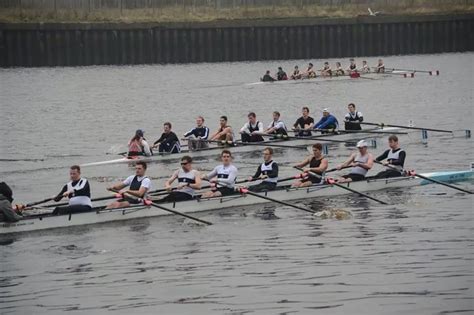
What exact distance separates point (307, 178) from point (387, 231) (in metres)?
3.83

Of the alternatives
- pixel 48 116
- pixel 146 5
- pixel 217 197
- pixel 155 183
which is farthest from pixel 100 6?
pixel 217 197

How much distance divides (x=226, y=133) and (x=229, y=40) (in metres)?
48.9

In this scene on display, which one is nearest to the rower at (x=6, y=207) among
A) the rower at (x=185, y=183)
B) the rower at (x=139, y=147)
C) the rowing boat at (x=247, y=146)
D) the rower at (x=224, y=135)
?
the rower at (x=185, y=183)

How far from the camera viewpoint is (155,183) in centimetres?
3328

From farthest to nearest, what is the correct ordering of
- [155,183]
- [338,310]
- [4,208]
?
1. [155,183]
2. [4,208]
3. [338,310]

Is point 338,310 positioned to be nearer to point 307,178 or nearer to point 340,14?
point 307,178

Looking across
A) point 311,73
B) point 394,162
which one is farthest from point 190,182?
point 311,73

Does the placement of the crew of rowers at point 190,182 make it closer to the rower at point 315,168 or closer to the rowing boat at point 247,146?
the rower at point 315,168

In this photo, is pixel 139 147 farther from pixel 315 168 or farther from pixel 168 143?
pixel 315 168

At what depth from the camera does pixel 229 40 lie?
86.1 m

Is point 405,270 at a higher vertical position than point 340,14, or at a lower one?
lower

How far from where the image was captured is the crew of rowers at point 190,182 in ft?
82.8

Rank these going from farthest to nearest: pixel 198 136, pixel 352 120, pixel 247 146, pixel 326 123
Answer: pixel 352 120
pixel 326 123
pixel 247 146
pixel 198 136

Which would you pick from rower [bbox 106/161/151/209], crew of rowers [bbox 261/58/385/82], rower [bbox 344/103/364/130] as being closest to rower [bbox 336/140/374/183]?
rower [bbox 106/161/151/209]
